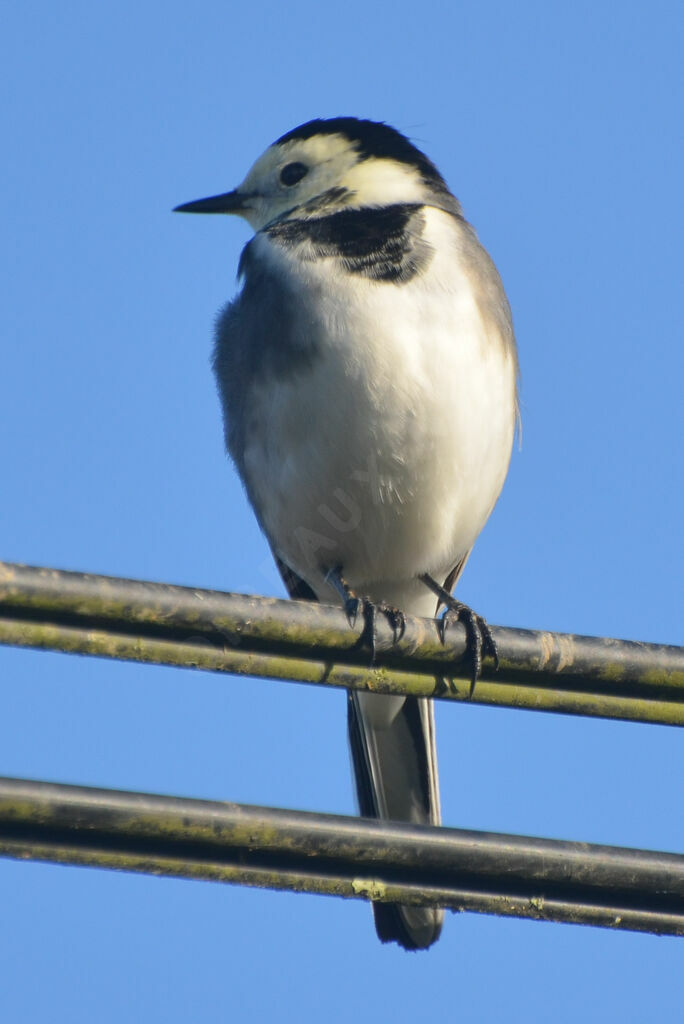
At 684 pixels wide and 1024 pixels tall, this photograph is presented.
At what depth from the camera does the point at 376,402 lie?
5770 millimetres

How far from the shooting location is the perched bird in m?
5.78

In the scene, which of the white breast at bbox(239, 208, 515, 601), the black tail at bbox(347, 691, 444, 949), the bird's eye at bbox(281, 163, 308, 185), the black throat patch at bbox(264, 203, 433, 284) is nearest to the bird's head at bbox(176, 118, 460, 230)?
the bird's eye at bbox(281, 163, 308, 185)

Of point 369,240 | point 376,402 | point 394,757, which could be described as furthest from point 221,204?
point 394,757

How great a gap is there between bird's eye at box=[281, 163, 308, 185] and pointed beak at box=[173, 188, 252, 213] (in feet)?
0.90

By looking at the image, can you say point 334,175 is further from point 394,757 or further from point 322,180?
point 394,757

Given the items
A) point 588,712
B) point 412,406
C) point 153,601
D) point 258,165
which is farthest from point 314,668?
point 258,165

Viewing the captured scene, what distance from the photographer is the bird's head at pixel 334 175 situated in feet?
22.0

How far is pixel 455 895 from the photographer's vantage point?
2957mm

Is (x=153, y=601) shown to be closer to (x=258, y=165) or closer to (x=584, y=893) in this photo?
(x=584, y=893)

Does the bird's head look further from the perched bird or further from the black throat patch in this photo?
the black throat patch

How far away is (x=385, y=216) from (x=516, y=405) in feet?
3.48

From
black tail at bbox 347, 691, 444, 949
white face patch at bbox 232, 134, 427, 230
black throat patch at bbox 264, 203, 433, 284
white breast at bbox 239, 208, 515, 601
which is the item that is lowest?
black tail at bbox 347, 691, 444, 949

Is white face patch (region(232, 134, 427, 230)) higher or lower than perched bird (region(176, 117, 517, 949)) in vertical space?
higher

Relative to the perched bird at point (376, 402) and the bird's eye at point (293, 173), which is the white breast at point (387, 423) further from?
the bird's eye at point (293, 173)
